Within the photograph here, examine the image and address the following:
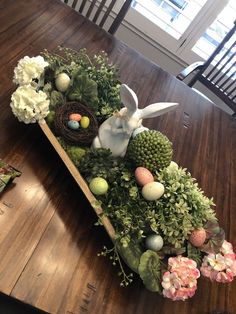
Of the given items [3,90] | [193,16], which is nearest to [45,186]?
[3,90]

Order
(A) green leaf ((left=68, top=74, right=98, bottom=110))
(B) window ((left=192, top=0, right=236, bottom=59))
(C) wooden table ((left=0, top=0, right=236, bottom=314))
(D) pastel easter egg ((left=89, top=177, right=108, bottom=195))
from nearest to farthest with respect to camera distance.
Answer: (C) wooden table ((left=0, top=0, right=236, bottom=314)), (D) pastel easter egg ((left=89, top=177, right=108, bottom=195)), (A) green leaf ((left=68, top=74, right=98, bottom=110)), (B) window ((left=192, top=0, right=236, bottom=59))

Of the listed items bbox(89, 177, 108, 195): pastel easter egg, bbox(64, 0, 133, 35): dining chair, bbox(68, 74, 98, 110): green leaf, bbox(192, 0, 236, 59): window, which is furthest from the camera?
bbox(192, 0, 236, 59): window

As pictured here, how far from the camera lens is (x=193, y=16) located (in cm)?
229

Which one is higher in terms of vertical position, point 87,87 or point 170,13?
point 87,87

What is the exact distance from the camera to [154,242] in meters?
0.74

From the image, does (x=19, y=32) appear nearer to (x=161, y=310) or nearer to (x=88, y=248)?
(x=88, y=248)

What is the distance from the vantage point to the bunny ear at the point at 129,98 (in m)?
0.70

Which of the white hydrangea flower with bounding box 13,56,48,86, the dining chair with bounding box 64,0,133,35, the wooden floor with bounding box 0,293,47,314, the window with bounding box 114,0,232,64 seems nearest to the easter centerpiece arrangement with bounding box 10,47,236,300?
the white hydrangea flower with bounding box 13,56,48,86

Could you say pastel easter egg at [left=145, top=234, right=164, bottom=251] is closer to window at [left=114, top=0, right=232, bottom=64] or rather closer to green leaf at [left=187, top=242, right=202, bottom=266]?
green leaf at [left=187, top=242, right=202, bottom=266]

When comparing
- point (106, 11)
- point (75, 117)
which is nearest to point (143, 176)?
point (75, 117)

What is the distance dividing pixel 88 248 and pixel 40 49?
0.75 metres

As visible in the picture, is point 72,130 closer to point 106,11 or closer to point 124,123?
point 124,123

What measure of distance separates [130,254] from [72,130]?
0.35 metres

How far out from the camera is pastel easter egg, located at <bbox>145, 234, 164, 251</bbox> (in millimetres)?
739
